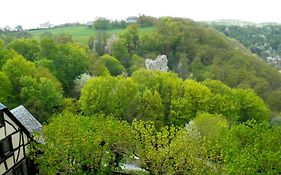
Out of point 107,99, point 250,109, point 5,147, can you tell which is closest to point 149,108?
point 107,99

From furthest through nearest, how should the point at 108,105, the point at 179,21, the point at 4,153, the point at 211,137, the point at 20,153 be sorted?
1. the point at 179,21
2. the point at 108,105
3. the point at 211,137
4. the point at 20,153
5. the point at 4,153

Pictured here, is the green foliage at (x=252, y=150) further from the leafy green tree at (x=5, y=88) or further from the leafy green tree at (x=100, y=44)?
the leafy green tree at (x=100, y=44)

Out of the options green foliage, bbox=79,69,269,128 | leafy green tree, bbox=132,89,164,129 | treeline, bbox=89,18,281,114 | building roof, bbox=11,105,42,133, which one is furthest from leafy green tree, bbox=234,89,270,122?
building roof, bbox=11,105,42,133

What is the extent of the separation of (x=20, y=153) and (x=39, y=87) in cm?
1479

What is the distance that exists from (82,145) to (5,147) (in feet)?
18.2

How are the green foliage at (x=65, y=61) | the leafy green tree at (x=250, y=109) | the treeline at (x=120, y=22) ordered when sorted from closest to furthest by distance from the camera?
the leafy green tree at (x=250, y=109) → the green foliage at (x=65, y=61) → the treeline at (x=120, y=22)

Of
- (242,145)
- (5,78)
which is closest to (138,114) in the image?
(5,78)

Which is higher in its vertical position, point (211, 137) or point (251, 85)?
point (211, 137)

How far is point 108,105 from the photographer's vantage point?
44.3m

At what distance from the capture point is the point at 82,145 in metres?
24.6

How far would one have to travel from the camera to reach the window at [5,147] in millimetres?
25516

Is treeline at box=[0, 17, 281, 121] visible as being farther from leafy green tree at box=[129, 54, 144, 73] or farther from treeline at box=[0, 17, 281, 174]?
treeline at box=[0, 17, 281, 174]

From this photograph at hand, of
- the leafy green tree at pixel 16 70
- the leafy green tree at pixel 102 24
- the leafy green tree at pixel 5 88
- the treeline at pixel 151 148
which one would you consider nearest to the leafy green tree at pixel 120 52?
the leafy green tree at pixel 102 24

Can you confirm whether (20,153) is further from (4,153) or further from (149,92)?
(149,92)
